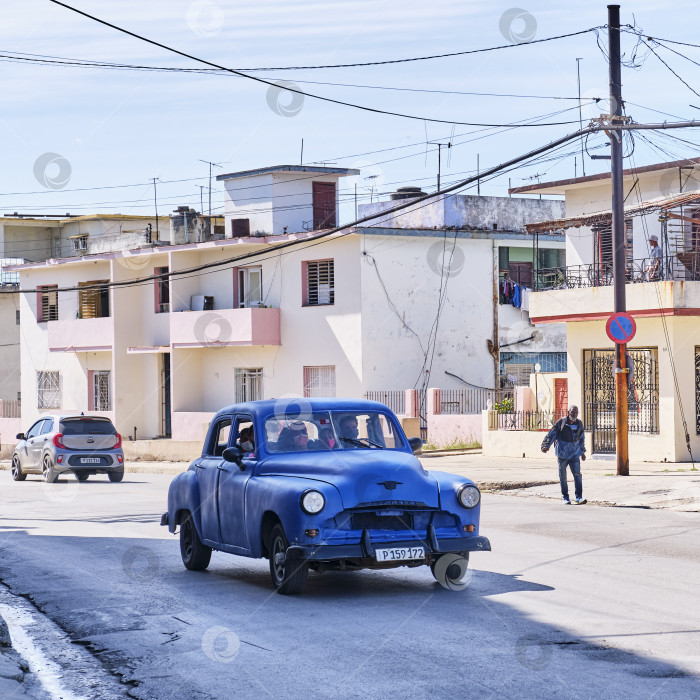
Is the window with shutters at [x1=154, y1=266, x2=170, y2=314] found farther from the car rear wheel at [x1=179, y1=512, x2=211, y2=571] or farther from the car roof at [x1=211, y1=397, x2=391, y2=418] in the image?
the car roof at [x1=211, y1=397, x2=391, y2=418]

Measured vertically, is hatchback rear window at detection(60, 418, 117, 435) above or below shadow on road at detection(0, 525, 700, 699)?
above

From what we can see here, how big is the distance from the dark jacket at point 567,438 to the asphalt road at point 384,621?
13.5 feet

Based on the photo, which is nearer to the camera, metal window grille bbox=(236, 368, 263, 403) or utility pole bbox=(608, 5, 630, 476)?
utility pole bbox=(608, 5, 630, 476)

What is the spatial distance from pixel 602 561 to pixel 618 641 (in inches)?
179

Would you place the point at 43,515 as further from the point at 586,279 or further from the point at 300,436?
the point at 586,279

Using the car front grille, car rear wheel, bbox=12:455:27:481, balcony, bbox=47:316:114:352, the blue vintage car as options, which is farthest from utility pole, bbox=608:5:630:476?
balcony, bbox=47:316:114:352

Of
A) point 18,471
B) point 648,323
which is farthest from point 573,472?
point 18,471

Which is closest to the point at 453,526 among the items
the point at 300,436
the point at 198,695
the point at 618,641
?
the point at 300,436

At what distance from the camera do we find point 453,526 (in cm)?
1112

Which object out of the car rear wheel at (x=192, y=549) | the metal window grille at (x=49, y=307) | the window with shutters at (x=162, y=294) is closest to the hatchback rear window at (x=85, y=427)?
the car rear wheel at (x=192, y=549)

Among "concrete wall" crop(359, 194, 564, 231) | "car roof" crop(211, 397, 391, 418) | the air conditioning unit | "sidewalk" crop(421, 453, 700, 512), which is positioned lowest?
"sidewalk" crop(421, 453, 700, 512)

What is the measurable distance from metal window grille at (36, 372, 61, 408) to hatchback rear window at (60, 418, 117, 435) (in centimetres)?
2502

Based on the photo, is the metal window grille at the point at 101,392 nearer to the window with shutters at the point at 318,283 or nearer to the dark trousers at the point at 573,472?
the window with shutters at the point at 318,283

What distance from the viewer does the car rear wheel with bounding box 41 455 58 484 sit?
1152 inches
